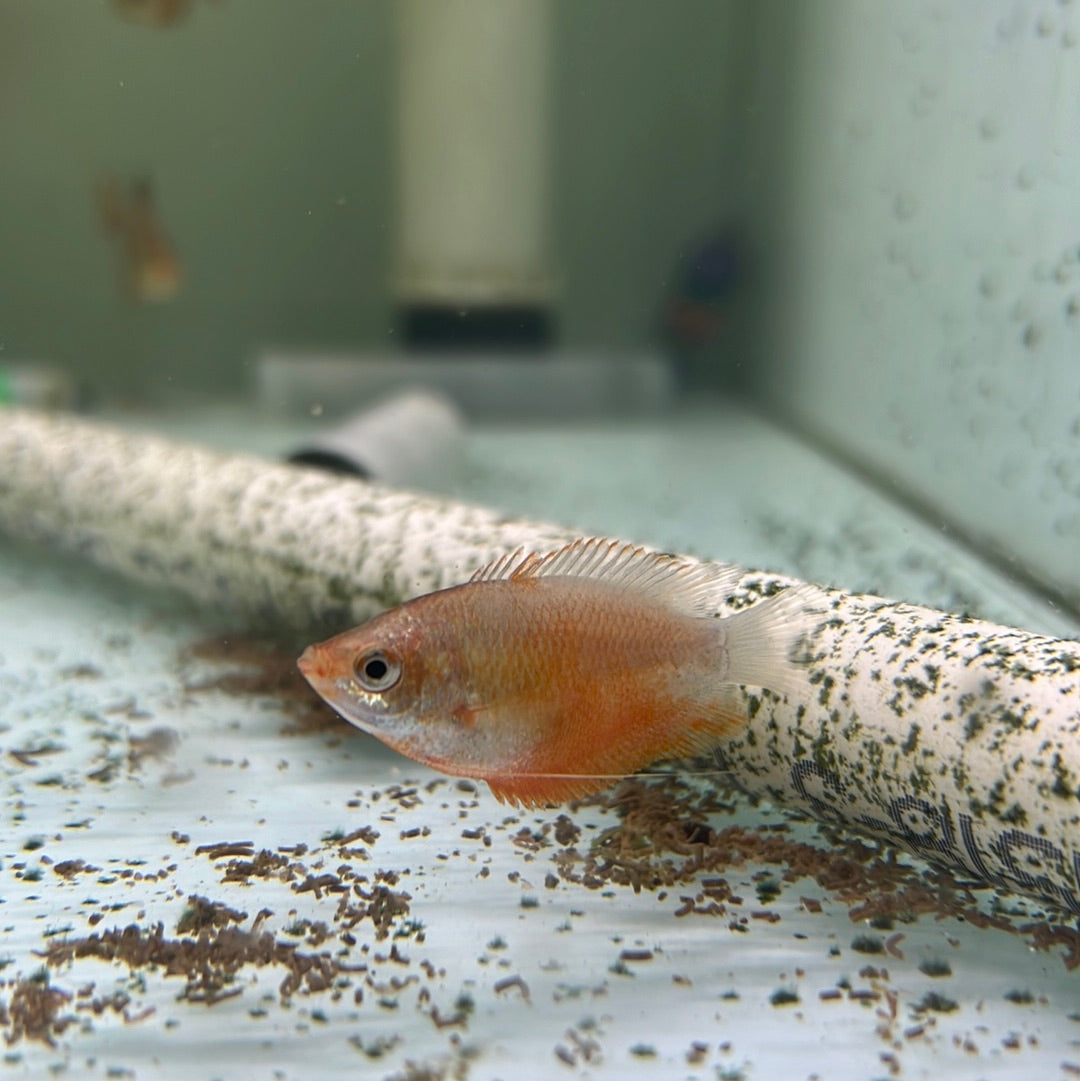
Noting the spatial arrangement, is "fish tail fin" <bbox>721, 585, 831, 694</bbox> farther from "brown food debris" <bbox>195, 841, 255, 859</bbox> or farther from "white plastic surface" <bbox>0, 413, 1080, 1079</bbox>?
"brown food debris" <bbox>195, 841, 255, 859</bbox>

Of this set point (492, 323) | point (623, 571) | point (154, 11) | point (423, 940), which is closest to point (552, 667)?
point (623, 571)

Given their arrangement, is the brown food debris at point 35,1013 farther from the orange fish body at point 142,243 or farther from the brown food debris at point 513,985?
the orange fish body at point 142,243

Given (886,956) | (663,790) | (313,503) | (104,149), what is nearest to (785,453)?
(313,503)

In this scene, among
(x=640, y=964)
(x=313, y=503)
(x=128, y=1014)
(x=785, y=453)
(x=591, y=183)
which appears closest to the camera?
(x=128, y=1014)

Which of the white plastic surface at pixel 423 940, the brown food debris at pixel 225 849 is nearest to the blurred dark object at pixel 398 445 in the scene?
the white plastic surface at pixel 423 940

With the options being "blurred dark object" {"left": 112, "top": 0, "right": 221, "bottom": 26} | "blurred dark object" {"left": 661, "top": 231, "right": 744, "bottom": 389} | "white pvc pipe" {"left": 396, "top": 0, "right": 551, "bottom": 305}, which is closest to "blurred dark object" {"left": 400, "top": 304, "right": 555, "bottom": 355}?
"white pvc pipe" {"left": 396, "top": 0, "right": 551, "bottom": 305}

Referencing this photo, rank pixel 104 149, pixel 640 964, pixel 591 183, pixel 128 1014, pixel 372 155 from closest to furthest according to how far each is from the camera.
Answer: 1. pixel 128 1014
2. pixel 640 964
3. pixel 372 155
4. pixel 591 183
5. pixel 104 149

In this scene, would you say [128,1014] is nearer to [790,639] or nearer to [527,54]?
[790,639]
